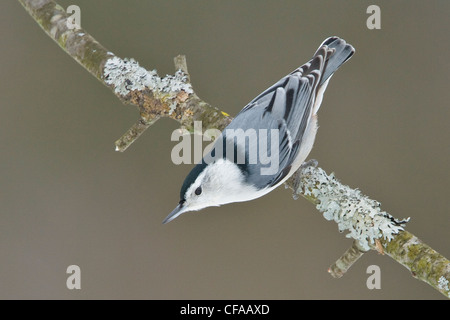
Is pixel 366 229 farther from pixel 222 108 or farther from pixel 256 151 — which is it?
pixel 222 108


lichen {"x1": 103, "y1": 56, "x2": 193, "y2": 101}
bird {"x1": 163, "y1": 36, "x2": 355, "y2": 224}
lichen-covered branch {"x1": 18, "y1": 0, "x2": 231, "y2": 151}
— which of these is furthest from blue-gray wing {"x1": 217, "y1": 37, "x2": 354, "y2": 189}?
lichen {"x1": 103, "y1": 56, "x2": 193, "y2": 101}

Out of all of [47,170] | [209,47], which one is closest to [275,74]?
[209,47]

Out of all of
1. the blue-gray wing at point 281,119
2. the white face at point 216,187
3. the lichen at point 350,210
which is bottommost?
the lichen at point 350,210

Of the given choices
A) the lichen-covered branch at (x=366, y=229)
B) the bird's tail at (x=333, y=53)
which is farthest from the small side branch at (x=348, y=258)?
the bird's tail at (x=333, y=53)

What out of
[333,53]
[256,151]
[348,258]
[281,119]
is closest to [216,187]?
[256,151]

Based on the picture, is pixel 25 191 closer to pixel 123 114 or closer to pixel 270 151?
pixel 123 114

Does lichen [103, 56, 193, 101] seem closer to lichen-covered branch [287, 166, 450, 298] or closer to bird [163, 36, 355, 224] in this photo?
bird [163, 36, 355, 224]

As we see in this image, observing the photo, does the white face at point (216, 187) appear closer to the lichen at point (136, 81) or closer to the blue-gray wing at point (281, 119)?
the blue-gray wing at point (281, 119)
